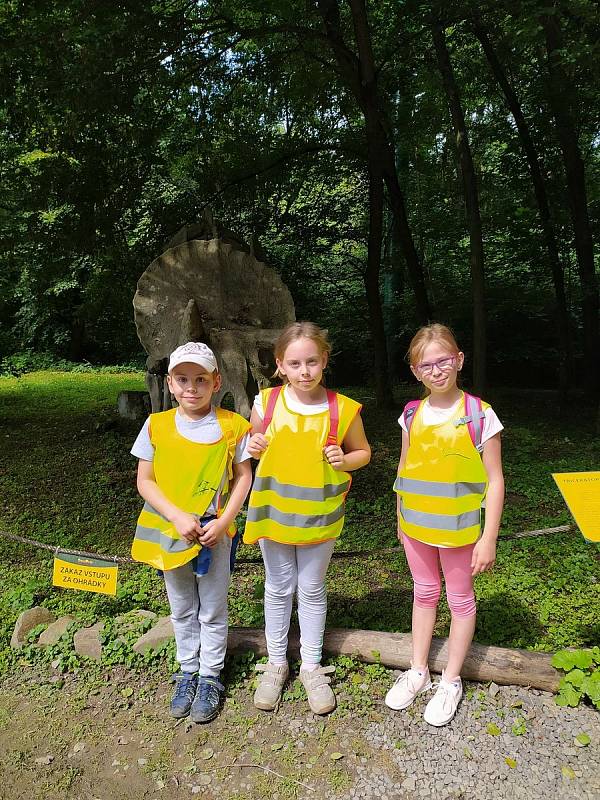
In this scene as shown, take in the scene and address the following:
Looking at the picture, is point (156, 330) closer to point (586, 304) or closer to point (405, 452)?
point (405, 452)

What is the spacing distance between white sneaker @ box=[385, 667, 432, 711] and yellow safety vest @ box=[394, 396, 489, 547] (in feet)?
2.37

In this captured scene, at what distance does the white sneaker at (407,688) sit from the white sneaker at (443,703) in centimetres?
7

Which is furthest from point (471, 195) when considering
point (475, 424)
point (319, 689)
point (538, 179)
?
point (319, 689)

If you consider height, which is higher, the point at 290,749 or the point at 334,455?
the point at 334,455

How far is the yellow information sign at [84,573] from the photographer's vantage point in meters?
2.94

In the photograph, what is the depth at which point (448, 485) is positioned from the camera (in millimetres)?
2377

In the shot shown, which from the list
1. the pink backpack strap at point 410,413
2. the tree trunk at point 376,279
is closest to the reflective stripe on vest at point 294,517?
the pink backpack strap at point 410,413

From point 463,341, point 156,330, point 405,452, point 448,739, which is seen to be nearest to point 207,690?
point 448,739

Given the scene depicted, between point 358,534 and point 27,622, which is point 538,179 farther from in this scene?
point 27,622

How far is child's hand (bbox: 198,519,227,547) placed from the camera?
2.46 metres

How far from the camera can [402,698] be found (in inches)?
103

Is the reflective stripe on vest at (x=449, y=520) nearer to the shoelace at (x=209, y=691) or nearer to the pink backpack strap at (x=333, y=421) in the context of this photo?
the pink backpack strap at (x=333, y=421)

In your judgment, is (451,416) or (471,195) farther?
(471,195)

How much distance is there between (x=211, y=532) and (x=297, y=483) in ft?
1.36
